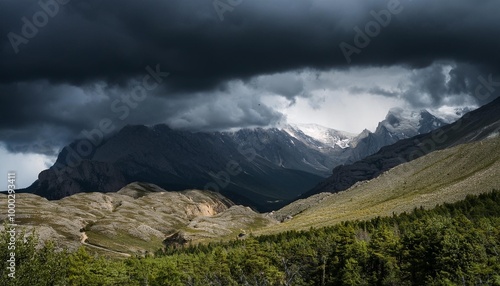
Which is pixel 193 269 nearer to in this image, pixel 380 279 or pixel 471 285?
pixel 380 279

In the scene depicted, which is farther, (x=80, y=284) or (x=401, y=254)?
(x=401, y=254)

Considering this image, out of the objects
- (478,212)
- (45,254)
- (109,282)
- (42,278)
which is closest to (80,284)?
(109,282)

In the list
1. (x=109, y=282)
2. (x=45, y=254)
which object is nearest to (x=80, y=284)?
(x=109, y=282)

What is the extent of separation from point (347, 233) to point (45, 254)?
7552cm

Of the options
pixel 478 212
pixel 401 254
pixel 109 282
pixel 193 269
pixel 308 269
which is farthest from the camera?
pixel 478 212

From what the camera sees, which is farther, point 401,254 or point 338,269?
point 338,269

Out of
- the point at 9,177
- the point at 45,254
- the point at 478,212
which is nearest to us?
the point at 9,177

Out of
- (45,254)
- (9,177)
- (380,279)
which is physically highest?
(9,177)

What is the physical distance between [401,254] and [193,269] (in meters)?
59.7

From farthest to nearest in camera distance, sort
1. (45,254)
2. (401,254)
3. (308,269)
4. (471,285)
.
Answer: (308,269) < (401,254) < (471,285) < (45,254)

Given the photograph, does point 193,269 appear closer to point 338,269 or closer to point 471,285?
point 338,269

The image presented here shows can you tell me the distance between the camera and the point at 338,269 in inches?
4210

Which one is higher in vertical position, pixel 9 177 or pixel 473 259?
pixel 9 177

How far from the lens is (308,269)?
11931 centimetres
